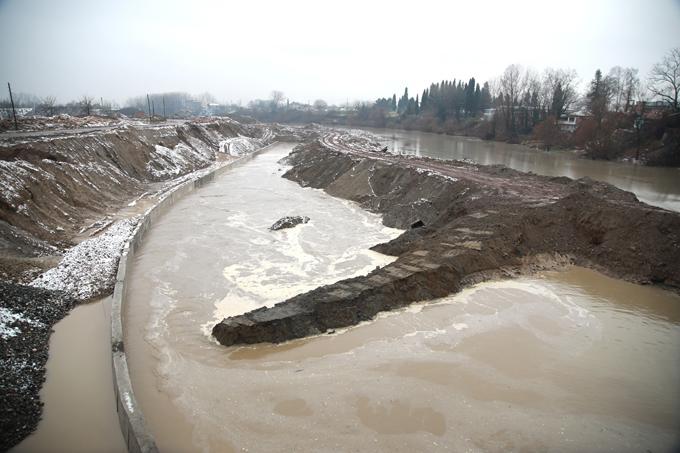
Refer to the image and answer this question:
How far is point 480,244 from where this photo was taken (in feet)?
46.5

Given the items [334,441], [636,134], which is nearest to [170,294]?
[334,441]

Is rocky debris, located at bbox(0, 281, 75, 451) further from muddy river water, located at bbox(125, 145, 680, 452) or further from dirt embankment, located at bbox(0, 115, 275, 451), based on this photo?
muddy river water, located at bbox(125, 145, 680, 452)

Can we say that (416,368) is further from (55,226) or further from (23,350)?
(55,226)

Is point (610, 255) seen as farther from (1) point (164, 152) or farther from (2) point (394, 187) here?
(1) point (164, 152)

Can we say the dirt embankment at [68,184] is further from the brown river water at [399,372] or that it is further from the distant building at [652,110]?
the distant building at [652,110]

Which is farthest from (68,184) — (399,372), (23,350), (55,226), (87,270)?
(399,372)

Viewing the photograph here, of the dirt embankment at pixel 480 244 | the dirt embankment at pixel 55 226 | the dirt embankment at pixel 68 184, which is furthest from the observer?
the dirt embankment at pixel 68 184

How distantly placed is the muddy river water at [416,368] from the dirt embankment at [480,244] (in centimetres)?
52

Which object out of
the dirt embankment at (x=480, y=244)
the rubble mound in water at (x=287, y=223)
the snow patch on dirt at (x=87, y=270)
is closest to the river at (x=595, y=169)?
the dirt embankment at (x=480, y=244)

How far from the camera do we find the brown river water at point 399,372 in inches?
277

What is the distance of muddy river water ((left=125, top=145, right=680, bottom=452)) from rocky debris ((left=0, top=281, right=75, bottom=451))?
1.75 meters

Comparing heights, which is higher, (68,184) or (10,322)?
(68,184)

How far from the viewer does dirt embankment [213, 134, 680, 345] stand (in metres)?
10.6

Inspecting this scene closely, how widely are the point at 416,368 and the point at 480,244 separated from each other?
22.0 feet
